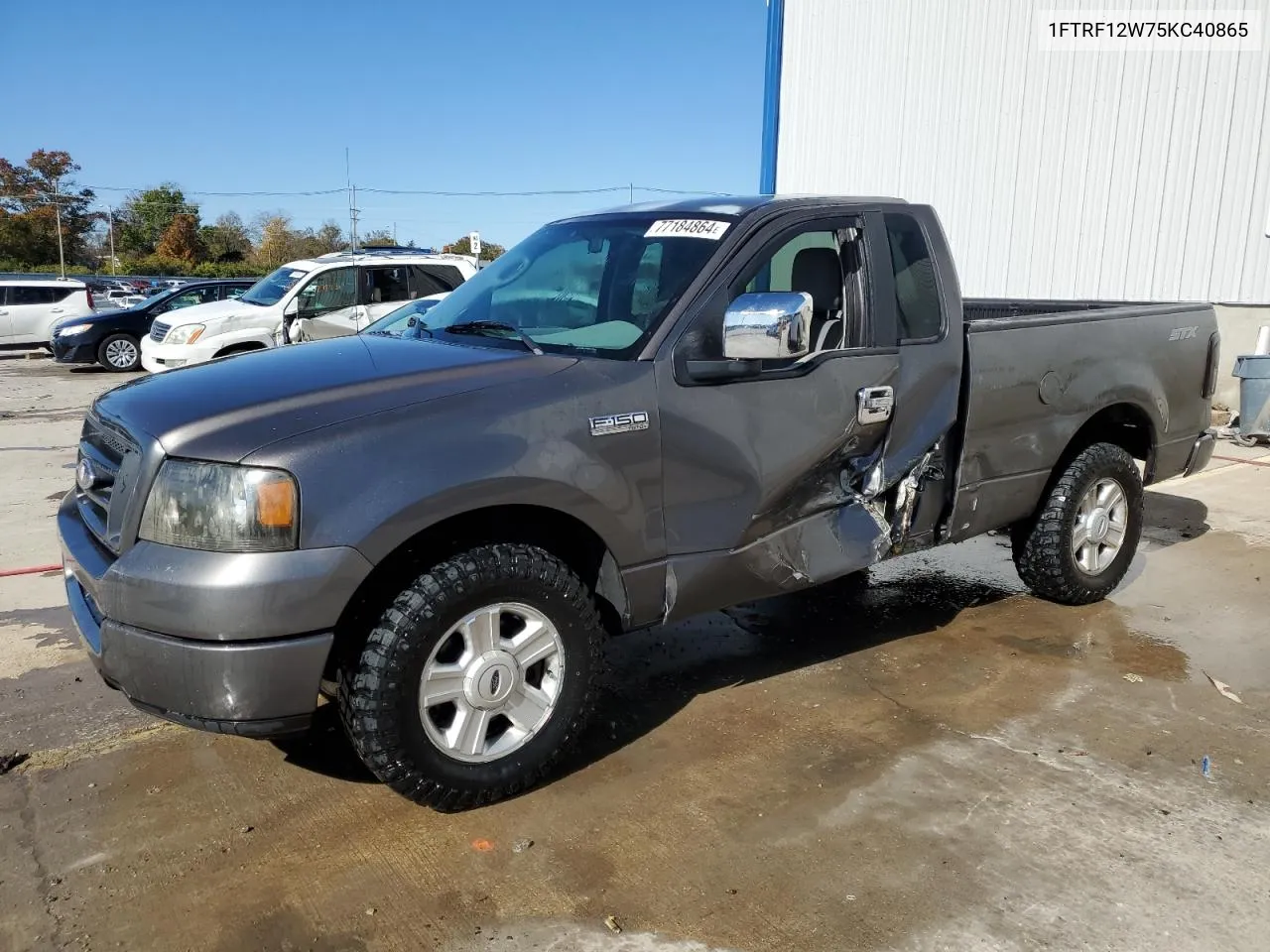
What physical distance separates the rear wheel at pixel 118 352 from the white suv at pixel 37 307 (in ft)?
11.1

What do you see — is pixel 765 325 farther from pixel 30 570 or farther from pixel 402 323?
Result: pixel 30 570

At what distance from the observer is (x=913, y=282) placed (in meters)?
4.30

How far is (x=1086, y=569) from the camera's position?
5.13 m

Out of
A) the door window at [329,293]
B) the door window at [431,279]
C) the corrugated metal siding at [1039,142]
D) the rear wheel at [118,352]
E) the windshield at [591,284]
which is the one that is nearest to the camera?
the windshield at [591,284]

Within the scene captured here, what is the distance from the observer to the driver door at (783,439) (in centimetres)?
346

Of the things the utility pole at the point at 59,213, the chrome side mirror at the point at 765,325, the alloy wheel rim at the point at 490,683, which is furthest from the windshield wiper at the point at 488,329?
the utility pole at the point at 59,213

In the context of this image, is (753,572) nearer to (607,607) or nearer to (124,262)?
(607,607)

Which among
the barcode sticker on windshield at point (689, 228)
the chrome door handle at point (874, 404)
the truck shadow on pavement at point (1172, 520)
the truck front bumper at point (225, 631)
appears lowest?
the truck shadow on pavement at point (1172, 520)

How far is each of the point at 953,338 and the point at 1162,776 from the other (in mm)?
→ 1863

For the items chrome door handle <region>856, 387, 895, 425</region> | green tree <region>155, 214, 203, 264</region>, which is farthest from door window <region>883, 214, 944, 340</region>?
green tree <region>155, 214, 203, 264</region>

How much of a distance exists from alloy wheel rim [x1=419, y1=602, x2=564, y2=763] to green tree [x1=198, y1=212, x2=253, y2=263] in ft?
214

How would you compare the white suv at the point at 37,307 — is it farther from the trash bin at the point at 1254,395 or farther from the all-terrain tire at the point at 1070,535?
the all-terrain tire at the point at 1070,535

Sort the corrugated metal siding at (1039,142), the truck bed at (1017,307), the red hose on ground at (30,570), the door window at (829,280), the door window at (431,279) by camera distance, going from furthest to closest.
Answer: the door window at (431,279)
the corrugated metal siding at (1039,142)
the truck bed at (1017,307)
the red hose on ground at (30,570)
the door window at (829,280)

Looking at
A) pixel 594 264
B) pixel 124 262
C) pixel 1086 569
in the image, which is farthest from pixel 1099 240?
pixel 124 262
